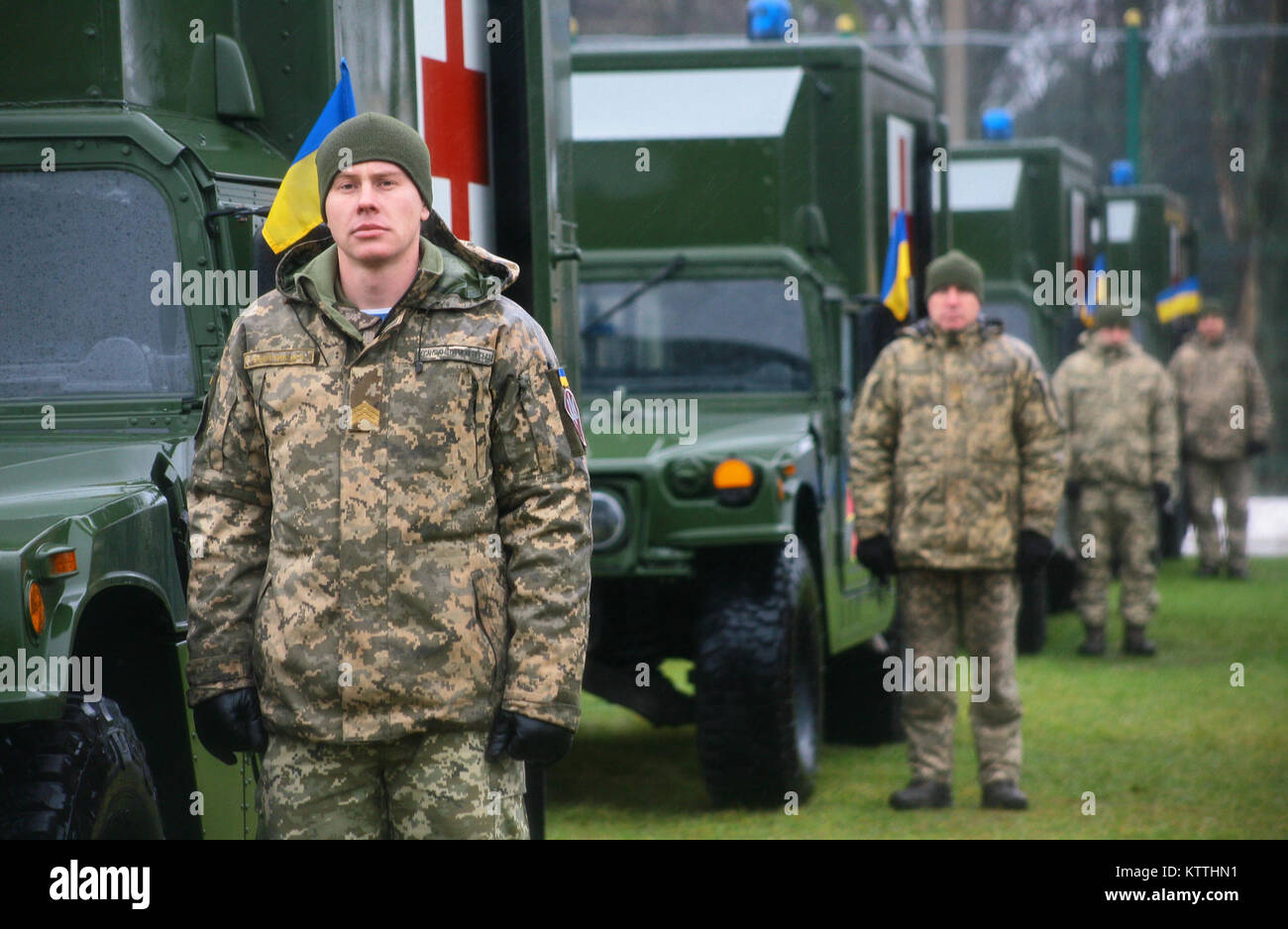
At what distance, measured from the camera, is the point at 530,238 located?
4.85m

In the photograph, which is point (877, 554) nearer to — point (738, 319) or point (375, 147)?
point (738, 319)

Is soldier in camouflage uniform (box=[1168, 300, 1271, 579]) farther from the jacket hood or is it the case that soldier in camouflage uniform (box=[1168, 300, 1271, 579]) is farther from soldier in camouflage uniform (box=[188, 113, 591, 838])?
soldier in camouflage uniform (box=[188, 113, 591, 838])

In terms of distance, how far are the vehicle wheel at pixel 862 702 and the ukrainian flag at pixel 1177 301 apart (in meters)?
9.70

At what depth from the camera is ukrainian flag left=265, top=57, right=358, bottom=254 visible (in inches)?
169

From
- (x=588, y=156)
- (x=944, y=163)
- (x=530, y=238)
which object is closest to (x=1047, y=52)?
(x=944, y=163)

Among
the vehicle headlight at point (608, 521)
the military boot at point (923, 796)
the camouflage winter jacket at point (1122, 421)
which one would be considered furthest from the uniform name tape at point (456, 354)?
the camouflage winter jacket at point (1122, 421)

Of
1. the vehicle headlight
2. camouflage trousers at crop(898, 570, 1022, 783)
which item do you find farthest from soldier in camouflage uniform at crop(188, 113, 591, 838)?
camouflage trousers at crop(898, 570, 1022, 783)

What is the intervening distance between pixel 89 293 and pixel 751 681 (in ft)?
10.4

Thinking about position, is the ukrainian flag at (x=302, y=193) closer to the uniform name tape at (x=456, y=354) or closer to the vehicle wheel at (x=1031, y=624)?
the uniform name tape at (x=456, y=354)

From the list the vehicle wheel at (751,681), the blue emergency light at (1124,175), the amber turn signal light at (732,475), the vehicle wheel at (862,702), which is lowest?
the vehicle wheel at (862,702)

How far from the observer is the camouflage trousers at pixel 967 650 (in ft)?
23.2

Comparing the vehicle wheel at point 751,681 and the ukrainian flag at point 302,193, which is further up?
the ukrainian flag at point 302,193

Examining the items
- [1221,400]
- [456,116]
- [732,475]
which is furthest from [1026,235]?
[456,116]

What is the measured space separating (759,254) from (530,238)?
3200mm
